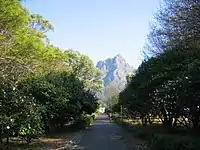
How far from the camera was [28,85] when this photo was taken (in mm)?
25531

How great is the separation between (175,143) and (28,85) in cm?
1499

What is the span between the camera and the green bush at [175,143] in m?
11.6

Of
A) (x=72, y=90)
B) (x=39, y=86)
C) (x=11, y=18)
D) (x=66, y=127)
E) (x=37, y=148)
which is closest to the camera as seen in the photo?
(x=37, y=148)

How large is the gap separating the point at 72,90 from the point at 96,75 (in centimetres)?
6269

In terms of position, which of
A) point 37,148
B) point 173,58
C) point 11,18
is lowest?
point 37,148

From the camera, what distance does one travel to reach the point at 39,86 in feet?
86.2

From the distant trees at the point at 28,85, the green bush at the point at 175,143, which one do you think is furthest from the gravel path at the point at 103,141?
the green bush at the point at 175,143

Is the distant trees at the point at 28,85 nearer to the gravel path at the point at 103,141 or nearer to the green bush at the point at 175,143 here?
the gravel path at the point at 103,141

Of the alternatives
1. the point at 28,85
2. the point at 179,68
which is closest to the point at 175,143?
the point at 179,68

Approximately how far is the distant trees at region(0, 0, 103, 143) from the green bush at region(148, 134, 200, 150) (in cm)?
537

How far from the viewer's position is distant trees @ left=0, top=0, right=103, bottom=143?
619 inches

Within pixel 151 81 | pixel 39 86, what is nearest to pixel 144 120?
pixel 39 86

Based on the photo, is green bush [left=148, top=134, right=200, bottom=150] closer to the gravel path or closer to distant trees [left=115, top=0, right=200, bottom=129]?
distant trees [left=115, top=0, right=200, bottom=129]

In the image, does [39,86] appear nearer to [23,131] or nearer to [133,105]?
[133,105]
